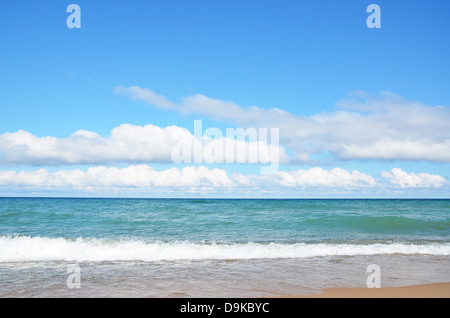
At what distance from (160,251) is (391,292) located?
7.90 m

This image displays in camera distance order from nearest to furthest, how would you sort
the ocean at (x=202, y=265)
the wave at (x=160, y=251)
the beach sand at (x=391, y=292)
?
the beach sand at (x=391, y=292)
the ocean at (x=202, y=265)
the wave at (x=160, y=251)

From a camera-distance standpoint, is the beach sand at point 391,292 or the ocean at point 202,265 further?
the ocean at point 202,265

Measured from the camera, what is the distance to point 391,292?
719 cm

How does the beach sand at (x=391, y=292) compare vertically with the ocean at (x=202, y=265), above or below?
above

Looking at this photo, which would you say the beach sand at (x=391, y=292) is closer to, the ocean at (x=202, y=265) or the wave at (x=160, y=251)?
the ocean at (x=202, y=265)

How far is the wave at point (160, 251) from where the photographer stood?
1156cm

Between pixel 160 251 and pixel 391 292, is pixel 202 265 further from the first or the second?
pixel 391 292

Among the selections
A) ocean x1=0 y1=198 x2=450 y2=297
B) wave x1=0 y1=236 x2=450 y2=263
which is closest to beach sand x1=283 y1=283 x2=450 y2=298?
ocean x1=0 y1=198 x2=450 y2=297

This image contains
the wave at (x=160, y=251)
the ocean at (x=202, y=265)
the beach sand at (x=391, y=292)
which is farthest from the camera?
the wave at (x=160, y=251)

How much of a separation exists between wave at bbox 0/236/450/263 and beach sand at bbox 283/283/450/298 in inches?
174

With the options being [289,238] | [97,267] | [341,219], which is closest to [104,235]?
[97,267]

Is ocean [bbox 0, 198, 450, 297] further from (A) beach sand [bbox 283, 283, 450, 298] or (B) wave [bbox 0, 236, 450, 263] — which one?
(A) beach sand [bbox 283, 283, 450, 298]

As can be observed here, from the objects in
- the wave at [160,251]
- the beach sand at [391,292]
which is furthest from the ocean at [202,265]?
the beach sand at [391,292]

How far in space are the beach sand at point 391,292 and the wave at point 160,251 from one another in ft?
14.5
